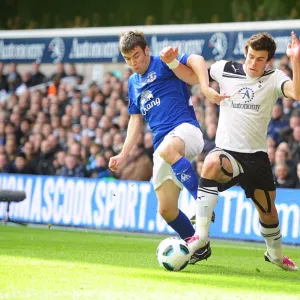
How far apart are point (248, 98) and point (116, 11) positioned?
1730 centimetres

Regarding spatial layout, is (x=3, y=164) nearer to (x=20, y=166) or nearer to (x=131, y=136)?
(x=20, y=166)

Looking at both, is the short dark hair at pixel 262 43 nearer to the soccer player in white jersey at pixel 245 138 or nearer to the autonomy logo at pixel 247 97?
the soccer player in white jersey at pixel 245 138

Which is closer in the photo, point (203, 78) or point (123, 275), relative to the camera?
point (123, 275)

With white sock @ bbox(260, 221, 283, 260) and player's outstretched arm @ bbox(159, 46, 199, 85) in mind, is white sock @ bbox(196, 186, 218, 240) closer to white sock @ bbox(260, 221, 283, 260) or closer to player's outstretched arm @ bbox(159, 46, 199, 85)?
white sock @ bbox(260, 221, 283, 260)

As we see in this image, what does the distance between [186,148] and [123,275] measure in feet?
6.13

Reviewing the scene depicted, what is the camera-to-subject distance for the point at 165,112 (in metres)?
10.3

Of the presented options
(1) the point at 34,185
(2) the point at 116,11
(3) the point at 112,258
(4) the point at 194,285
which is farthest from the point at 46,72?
(4) the point at 194,285

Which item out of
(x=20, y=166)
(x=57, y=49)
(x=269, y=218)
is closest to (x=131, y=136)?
(x=269, y=218)

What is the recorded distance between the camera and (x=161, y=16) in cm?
2539

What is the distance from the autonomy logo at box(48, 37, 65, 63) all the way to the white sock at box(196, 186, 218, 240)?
15502 mm

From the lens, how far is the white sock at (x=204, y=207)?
9500 millimetres

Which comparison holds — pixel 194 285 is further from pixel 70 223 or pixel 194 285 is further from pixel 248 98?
pixel 70 223

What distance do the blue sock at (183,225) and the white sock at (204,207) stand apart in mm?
656

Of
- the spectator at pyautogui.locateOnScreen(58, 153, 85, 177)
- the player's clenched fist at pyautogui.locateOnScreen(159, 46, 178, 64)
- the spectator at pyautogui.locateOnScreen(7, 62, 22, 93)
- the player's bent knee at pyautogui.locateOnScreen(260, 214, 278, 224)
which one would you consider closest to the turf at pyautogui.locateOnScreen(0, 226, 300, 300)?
the player's bent knee at pyautogui.locateOnScreen(260, 214, 278, 224)
